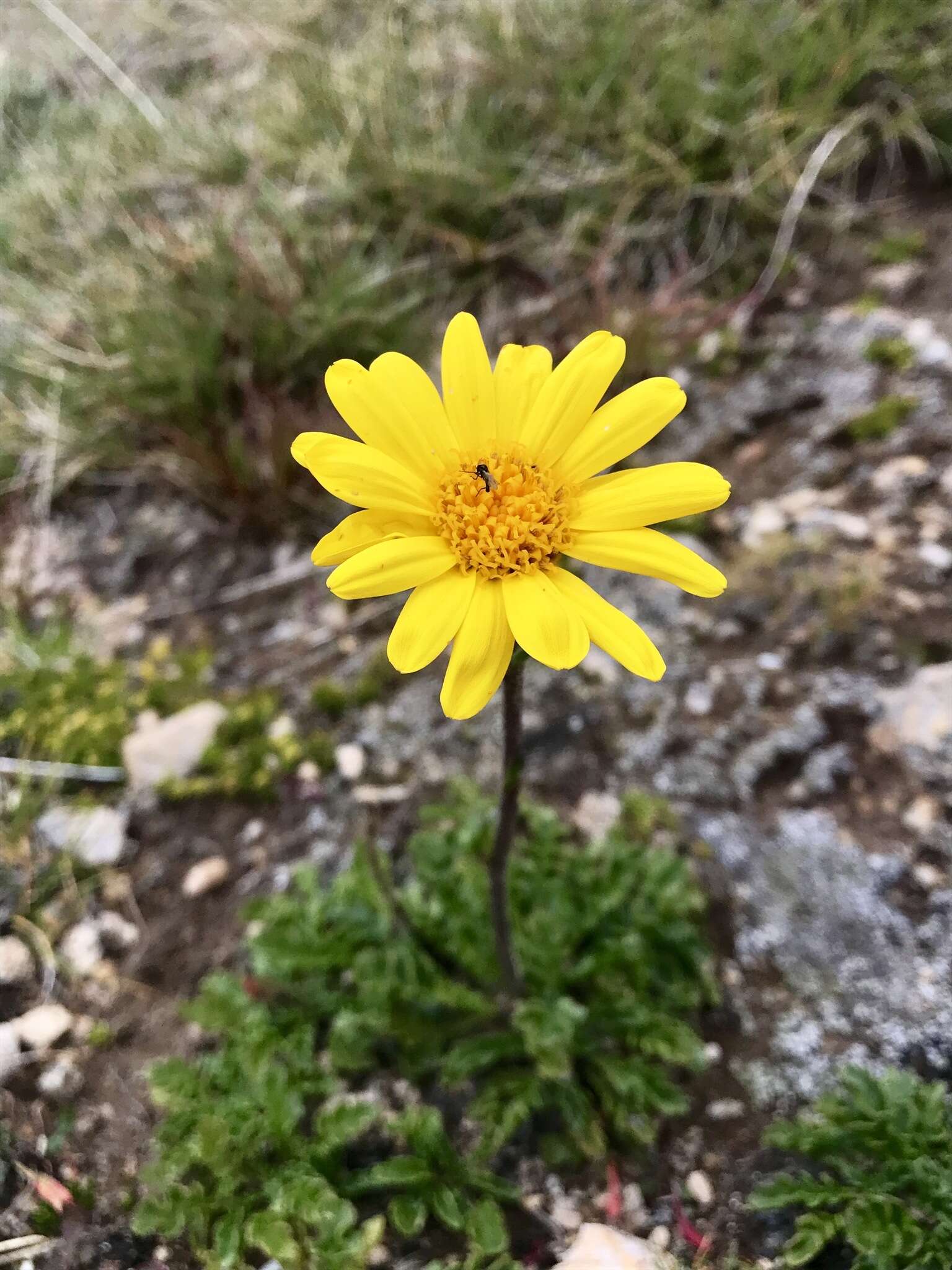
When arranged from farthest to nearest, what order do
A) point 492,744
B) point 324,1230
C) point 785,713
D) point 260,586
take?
point 260,586 → point 492,744 → point 785,713 → point 324,1230

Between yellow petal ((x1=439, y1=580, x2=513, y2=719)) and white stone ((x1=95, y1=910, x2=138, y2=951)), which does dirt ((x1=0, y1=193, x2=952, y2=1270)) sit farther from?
yellow petal ((x1=439, y1=580, x2=513, y2=719))

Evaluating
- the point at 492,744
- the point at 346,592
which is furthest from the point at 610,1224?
the point at 346,592

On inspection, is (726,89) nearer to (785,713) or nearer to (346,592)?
(785,713)

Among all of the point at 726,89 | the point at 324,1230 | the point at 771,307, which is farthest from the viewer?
the point at 726,89

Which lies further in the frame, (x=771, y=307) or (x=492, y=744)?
(x=771, y=307)

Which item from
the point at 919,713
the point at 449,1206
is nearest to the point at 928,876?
the point at 919,713

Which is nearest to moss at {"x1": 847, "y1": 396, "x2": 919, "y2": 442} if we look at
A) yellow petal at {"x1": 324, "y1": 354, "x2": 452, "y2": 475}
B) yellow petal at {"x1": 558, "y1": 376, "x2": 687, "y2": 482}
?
yellow petal at {"x1": 558, "y1": 376, "x2": 687, "y2": 482}

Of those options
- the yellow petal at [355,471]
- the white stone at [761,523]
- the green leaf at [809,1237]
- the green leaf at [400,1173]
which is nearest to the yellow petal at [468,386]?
the yellow petal at [355,471]
